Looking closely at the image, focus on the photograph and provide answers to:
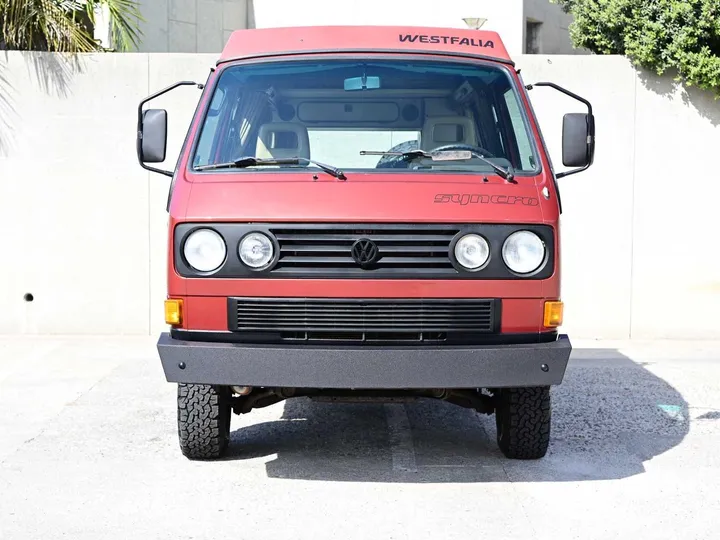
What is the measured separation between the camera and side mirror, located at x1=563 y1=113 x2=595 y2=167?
553cm

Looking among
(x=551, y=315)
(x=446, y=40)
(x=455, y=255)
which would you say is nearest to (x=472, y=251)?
(x=455, y=255)

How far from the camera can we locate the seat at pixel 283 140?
18.1 feet

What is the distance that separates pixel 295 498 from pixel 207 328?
0.89 m

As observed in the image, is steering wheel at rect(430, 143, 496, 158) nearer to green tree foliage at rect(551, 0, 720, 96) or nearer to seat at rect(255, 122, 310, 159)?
seat at rect(255, 122, 310, 159)

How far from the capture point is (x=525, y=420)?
538cm

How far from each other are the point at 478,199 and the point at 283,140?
1211mm

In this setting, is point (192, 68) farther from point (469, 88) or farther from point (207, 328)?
point (207, 328)

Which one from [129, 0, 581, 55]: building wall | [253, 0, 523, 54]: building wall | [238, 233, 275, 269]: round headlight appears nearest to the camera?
[238, 233, 275, 269]: round headlight

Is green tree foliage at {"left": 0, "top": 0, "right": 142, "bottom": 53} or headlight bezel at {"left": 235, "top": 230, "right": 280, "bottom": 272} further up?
green tree foliage at {"left": 0, "top": 0, "right": 142, "bottom": 53}

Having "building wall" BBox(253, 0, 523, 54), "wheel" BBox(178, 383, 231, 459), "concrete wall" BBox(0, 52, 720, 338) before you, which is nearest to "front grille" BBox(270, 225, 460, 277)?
"wheel" BBox(178, 383, 231, 459)

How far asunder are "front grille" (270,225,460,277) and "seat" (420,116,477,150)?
0.89 metres

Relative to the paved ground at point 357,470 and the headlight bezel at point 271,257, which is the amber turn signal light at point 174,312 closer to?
the headlight bezel at point 271,257

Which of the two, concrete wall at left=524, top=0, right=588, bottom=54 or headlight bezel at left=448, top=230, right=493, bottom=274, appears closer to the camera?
headlight bezel at left=448, top=230, right=493, bottom=274

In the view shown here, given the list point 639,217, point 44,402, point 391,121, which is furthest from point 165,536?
point 639,217
